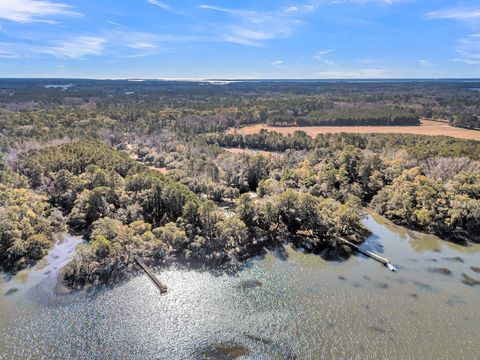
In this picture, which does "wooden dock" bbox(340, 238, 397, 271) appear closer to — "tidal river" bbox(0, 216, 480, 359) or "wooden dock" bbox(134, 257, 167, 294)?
"tidal river" bbox(0, 216, 480, 359)

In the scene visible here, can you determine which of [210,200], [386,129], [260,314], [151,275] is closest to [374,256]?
[260,314]

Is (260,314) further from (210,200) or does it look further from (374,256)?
(210,200)

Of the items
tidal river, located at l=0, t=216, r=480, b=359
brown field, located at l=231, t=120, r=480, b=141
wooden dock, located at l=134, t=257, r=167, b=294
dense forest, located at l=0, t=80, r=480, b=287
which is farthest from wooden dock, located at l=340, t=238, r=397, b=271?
brown field, located at l=231, t=120, r=480, b=141

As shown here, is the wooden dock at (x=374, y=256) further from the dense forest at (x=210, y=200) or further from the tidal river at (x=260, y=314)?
the dense forest at (x=210, y=200)

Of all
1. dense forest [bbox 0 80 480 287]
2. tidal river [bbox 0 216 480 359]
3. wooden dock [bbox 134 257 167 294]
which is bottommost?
tidal river [bbox 0 216 480 359]

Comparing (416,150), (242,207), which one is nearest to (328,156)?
(416,150)

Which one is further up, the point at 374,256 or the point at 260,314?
the point at 374,256

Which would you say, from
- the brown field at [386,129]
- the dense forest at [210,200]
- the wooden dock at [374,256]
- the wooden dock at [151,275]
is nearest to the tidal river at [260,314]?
the wooden dock at [151,275]
